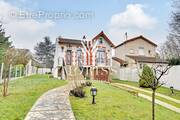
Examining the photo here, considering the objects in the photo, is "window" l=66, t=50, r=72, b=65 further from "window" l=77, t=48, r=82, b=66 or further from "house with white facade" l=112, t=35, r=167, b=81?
"house with white facade" l=112, t=35, r=167, b=81

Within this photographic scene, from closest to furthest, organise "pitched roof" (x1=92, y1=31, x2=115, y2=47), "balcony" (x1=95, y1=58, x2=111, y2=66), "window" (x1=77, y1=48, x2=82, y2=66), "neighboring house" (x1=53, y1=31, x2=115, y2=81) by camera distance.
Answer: "neighboring house" (x1=53, y1=31, x2=115, y2=81) → "window" (x1=77, y1=48, x2=82, y2=66) → "balcony" (x1=95, y1=58, x2=111, y2=66) → "pitched roof" (x1=92, y1=31, x2=115, y2=47)

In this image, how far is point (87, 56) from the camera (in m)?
33.0

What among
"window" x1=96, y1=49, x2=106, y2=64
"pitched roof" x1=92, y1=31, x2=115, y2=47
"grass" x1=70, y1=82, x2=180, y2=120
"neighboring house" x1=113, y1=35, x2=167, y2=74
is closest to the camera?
"grass" x1=70, y1=82, x2=180, y2=120

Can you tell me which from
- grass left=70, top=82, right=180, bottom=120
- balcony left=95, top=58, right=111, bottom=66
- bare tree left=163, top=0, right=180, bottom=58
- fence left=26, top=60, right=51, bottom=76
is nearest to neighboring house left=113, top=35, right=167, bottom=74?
balcony left=95, top=58, right=111, bottom=66

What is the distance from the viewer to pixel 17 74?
27688 millimetres

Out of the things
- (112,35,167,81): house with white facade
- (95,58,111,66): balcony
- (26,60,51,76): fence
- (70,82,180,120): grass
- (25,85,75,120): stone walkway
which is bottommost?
(70,82,180,120): grass

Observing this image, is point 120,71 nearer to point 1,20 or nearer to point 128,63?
point 128,63

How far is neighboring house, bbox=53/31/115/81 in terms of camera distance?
3238 centimetres

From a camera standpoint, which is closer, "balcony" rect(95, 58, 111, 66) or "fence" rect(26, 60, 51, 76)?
"balcony" rect(95, 58, 111, 66)

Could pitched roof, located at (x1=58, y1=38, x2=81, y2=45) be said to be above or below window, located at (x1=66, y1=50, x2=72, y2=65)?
above

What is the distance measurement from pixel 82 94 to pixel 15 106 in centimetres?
425

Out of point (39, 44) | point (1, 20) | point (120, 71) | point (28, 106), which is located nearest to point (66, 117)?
point (28, 106)

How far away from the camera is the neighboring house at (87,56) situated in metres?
32.4

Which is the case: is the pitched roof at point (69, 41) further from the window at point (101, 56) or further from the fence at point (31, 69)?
the fence at point (31, 69)
